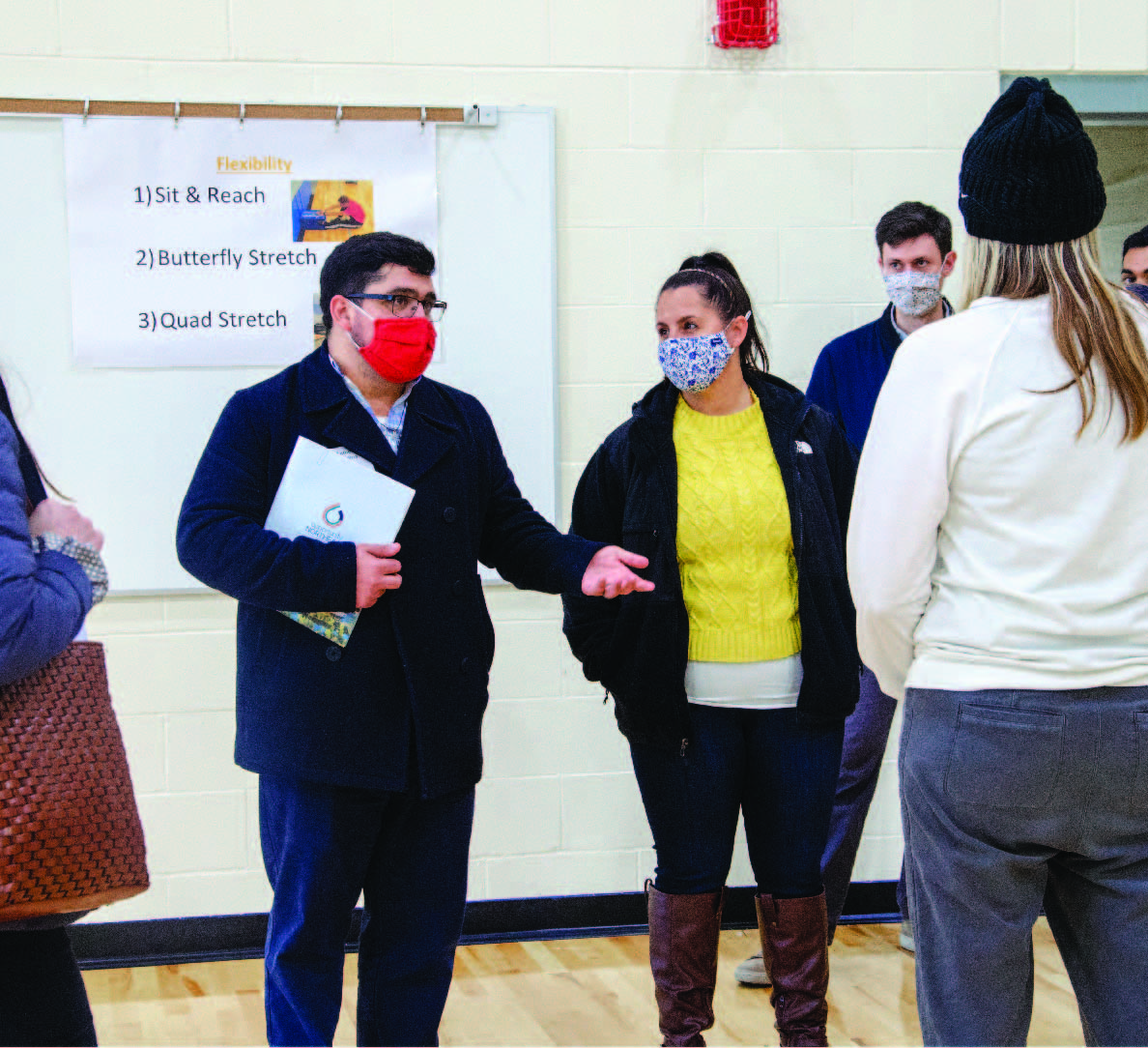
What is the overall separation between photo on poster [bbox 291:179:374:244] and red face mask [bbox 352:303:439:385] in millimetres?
1226

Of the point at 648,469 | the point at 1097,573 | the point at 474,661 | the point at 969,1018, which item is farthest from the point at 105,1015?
the point at 1097,573

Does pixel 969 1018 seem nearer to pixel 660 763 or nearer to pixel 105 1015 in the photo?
pixel 660 763

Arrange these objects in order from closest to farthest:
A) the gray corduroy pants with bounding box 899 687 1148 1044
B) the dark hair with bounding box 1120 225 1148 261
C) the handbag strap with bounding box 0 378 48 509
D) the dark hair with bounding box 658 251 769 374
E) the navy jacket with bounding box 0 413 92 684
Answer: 1. the gray corduroy pants with bounding box 899 687 1148 1044
2. the navy jacket with bounding box 0 413 92 684
3. the handbag strap with bounding box 0 378 48 509
4. the dark hair with bounding box 658 251 769 374
5. the dark hair with bounding box 1120 225 1148 261

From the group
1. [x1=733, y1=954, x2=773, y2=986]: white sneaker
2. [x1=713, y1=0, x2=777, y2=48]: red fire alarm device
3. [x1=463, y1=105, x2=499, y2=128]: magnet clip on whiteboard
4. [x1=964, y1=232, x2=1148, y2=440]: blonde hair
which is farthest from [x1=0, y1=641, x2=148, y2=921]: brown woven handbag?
[x1=713, y1=0, x2=777, y2=48]: red fire alarm device

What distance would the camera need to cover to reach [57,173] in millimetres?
3150

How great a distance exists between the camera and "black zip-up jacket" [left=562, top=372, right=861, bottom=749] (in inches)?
90.7

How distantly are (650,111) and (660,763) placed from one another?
1.79 metres

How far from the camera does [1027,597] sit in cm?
145

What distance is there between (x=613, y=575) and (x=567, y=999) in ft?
4.49

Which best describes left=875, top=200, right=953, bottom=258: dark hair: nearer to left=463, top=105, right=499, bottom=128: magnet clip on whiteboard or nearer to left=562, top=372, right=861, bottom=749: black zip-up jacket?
left=562, top=372, right=861, bottom=749: black zip-up jacket

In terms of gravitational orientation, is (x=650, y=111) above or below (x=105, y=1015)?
above

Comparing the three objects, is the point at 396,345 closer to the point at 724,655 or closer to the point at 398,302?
the point at 398,302

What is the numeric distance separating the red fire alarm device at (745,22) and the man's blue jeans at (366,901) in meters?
2.10

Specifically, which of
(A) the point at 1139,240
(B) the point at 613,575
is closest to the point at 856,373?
(A) the point at 1139,240
